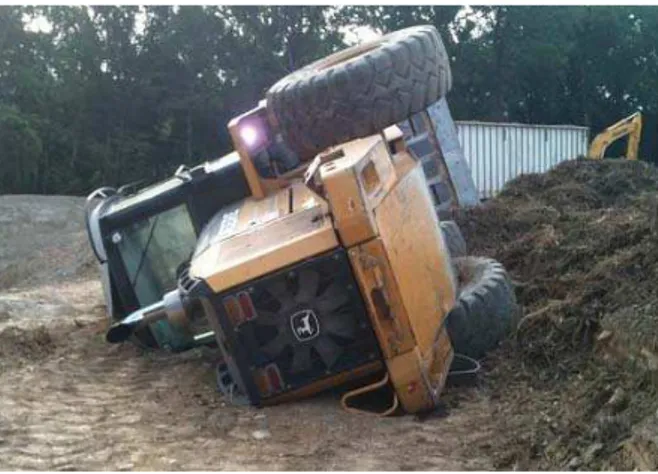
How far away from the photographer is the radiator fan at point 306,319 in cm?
500

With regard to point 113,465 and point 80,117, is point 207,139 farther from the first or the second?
point 113,465

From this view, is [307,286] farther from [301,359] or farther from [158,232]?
[158,232]

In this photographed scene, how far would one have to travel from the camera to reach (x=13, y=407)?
5688 mm

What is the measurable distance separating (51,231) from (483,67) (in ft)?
54.1

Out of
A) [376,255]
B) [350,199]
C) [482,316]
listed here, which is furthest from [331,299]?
[482,316]

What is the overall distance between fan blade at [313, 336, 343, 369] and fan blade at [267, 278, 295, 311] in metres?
0.24

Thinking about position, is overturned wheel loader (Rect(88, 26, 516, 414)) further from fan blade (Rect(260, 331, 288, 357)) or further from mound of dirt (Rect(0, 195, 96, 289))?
mound of dirt (Rect(0, 195, 96, 289))

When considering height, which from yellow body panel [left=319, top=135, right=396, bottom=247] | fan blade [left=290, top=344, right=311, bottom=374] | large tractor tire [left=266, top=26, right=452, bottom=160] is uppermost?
large tractor tire [left=266, top=26, right=452, bottom=160]

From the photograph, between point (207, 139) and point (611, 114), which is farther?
point (611, 114)

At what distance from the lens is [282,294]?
5035mm

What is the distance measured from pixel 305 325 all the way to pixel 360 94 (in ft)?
4.62

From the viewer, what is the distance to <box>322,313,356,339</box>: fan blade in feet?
16.5

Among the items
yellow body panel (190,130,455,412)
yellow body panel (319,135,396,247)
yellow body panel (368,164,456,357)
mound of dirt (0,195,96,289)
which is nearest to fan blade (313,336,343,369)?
yellow body panel (190,130,455,412)

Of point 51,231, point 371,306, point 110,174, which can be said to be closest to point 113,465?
point 371,306
